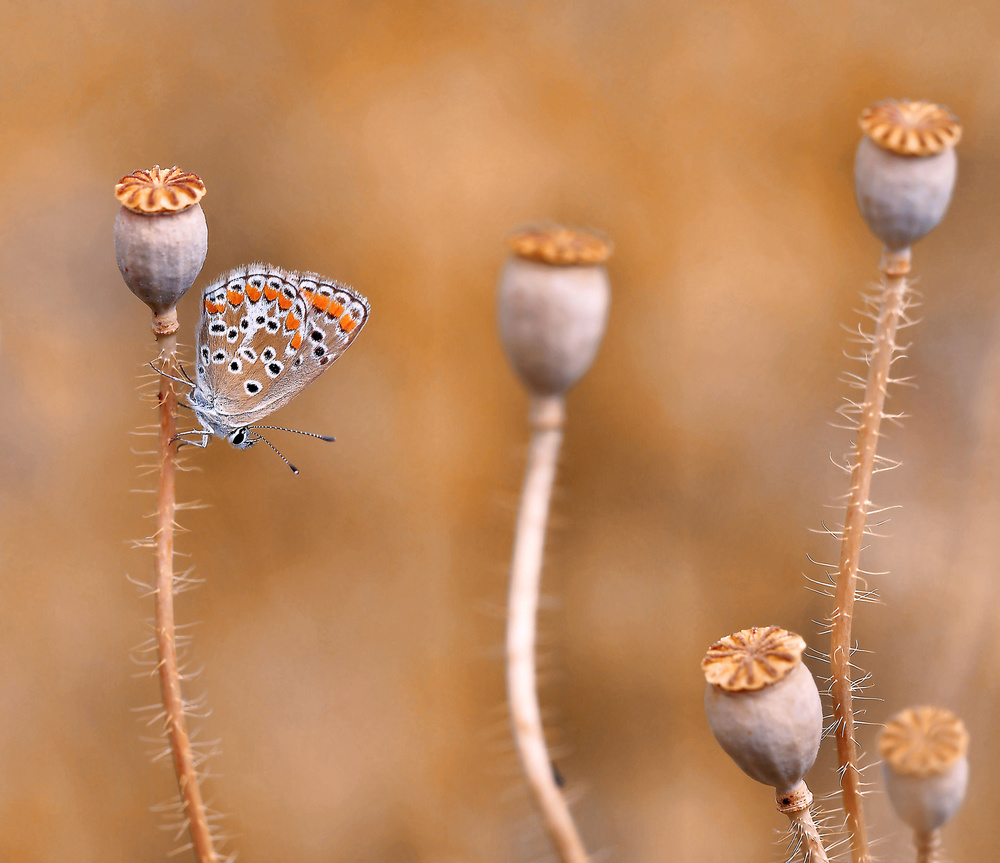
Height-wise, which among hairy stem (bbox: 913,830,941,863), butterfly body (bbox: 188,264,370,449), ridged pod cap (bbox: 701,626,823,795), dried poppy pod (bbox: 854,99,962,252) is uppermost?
dried poppy pod (bbox: 854,99,962,252)

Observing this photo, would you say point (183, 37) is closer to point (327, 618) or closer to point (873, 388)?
point (327, 618)

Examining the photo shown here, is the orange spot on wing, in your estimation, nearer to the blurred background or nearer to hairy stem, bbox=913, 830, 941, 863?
hairy stem, bbox=913, 830, 941, 863

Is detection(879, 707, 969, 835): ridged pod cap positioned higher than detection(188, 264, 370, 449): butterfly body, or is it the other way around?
detection(188, 264, 370, 449): butterfly body

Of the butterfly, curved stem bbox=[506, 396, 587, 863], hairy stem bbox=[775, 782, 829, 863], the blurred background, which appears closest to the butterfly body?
the butterfly

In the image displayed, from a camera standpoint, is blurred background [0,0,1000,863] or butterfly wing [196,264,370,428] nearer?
butterfly wing [196,264,370,428]

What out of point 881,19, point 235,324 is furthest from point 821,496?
point 235,324

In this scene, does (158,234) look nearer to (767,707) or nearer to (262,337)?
(262,337)

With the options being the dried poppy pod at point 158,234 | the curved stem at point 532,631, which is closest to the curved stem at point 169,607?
the dried poppy pod at point 158,234
